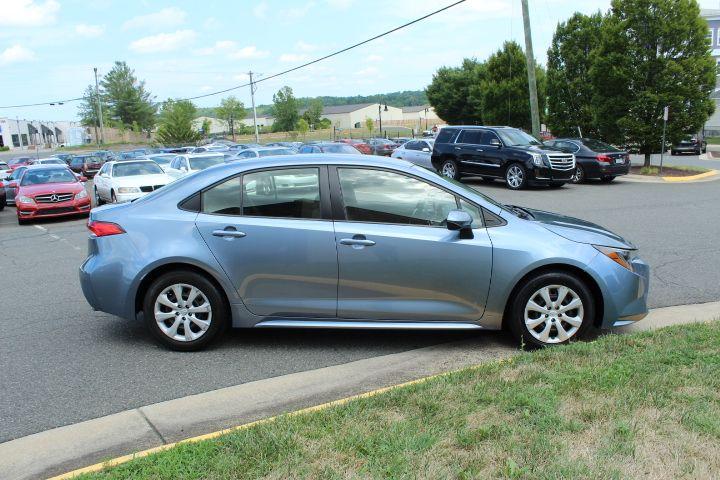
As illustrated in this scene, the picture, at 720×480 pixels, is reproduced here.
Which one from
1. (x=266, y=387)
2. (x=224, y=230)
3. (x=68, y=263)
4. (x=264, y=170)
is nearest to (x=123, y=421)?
(x=266, y=387)

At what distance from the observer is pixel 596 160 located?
20.5m

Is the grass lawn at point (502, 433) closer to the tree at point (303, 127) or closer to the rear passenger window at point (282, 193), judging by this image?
the rear passenger window at point (282, 193)

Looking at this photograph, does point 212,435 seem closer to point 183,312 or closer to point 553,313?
point 183,312

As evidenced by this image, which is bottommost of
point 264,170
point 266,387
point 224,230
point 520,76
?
point 266,387

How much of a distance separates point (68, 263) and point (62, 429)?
629cm

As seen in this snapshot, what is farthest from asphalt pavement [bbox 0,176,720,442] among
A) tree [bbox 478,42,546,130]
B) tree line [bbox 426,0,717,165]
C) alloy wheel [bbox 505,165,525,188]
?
tree [bbox 478,42,546,130]

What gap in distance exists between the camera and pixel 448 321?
4.98 meters

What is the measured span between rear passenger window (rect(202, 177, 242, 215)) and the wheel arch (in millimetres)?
2398

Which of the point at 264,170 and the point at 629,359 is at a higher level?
the point at 264,170

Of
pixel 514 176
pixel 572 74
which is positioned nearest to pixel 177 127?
pixel 572 74

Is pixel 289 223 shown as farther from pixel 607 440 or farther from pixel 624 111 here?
pixel 624 111

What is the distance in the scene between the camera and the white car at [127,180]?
1609 cm

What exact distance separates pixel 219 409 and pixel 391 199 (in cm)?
218

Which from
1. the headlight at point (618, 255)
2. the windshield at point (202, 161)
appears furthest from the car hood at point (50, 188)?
the headlight at point (618, 255)
